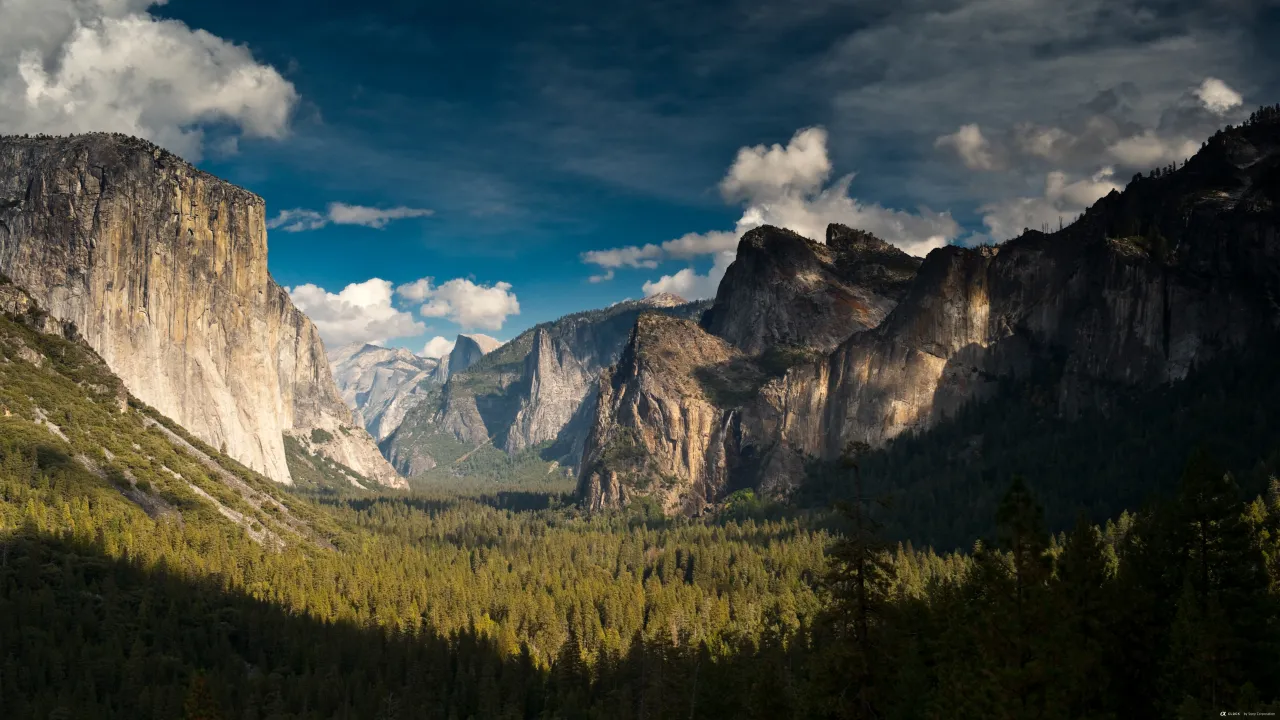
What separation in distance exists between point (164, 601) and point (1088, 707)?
109 meters

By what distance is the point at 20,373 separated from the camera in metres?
168

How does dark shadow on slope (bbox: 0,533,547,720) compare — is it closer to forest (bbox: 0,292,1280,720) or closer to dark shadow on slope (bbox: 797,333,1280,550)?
forest (bbox: 0,292,1280,720)

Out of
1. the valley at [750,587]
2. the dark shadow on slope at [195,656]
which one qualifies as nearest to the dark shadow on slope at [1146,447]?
the valley at [750,587]

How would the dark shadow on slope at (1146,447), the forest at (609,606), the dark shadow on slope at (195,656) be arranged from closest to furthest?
1. the forest at (609,606)
2. the dark shadow on slope at (195,656)
3. the dark shadow on slope at (1146,447)

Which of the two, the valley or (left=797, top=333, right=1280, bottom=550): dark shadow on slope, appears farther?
(left=797, top=333, right=1280, bottom=550): dark shadow on slope

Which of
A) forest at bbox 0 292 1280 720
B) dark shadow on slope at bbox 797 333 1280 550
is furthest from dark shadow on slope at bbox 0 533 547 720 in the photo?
dark shadow on slope at bbox 797 333 1280 550

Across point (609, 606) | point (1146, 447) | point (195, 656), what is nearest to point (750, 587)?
point (609, 606)

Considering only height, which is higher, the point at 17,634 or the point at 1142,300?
the point at 1142,300

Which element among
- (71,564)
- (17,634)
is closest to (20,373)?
(71,564)

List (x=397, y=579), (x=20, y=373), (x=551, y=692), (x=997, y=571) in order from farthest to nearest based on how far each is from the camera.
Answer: (x=20, y=373), (x=397, y=579), (x=551, y=692), (x=997, y=571)

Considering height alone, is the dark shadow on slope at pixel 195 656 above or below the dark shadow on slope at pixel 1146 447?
below

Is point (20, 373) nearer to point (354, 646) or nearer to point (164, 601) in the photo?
point (164, 601)

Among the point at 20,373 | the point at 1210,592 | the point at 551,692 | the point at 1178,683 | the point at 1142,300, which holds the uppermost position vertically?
the point at 1142,300

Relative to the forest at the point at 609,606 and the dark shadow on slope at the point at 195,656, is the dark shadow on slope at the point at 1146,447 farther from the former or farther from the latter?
the dark shadow on slope at the point at 195,656
